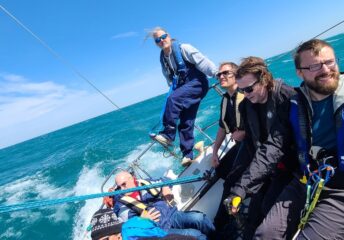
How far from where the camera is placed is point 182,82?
423 centimetres

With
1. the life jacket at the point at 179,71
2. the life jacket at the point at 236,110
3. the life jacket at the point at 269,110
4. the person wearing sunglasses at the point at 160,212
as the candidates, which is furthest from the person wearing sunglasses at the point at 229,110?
the life jacket at the point at 179,71

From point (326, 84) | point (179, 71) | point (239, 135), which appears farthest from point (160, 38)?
point (326, 84)

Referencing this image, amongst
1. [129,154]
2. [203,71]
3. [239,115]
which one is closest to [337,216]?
[239,115]

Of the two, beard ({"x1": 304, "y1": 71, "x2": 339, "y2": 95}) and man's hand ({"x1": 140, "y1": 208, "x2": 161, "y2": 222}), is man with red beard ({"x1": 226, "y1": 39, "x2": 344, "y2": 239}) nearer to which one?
beard ({"x1": 304, "y1": 71, "x2": 339, "y2": 95})

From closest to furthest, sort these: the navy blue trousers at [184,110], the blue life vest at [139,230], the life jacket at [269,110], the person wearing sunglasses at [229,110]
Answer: the life jacket at [269,110], the blue life vest at [139,230], the person wearing sunglasses at [229,110], the navy blue trousers at [184,110]

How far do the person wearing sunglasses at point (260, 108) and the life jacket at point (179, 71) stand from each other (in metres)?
1.56

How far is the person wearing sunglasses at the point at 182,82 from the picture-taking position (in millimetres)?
3955

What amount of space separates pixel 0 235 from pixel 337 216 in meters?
9.78

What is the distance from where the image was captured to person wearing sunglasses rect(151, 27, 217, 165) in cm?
396

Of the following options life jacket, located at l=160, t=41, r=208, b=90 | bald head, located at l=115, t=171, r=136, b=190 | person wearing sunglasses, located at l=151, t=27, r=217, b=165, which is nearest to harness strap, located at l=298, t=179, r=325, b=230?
bald head, located at l=115, t=171, r=136, b=190

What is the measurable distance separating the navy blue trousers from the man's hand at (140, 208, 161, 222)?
4.74 ft

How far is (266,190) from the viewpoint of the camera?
2.63 metres

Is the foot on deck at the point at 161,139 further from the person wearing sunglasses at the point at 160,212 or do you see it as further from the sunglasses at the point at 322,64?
the sunglasses at the point at 322,64

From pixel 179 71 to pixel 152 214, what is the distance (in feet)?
6.82
